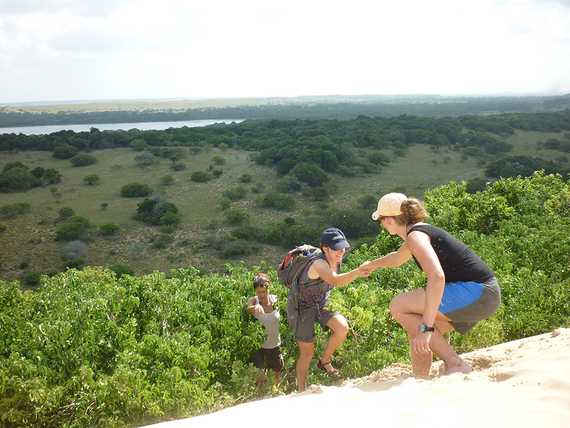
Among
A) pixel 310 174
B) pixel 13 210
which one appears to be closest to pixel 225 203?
pixel 310 174

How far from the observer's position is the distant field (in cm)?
2591

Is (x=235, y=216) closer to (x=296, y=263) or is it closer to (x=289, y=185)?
(x=289, y=185)

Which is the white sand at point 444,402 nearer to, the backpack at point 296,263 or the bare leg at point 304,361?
the bare leg at point 304,361

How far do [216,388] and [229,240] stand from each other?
899 inches

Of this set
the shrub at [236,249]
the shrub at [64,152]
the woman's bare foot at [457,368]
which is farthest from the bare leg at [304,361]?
the shrub at [64,152]

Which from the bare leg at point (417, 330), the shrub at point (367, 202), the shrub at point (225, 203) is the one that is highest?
the bare leg at point (417, 330)

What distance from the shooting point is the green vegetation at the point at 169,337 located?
A: 14.1ft

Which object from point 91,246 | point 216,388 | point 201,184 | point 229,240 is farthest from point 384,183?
point 216,388

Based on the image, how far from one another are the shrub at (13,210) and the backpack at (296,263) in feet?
98.0

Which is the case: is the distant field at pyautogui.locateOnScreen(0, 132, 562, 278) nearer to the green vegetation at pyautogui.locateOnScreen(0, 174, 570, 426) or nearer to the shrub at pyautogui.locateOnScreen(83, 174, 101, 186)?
the shrub at pyautogui.locateOnScreen(83, 174, 101, 186)

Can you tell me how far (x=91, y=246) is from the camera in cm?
2716

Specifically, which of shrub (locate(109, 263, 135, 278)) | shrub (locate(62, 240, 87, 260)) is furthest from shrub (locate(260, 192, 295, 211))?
shrub (locate(109, 263, 135, 278))

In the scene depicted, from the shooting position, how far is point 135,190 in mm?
35875

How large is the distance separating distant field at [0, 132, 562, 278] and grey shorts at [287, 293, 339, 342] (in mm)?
19795
